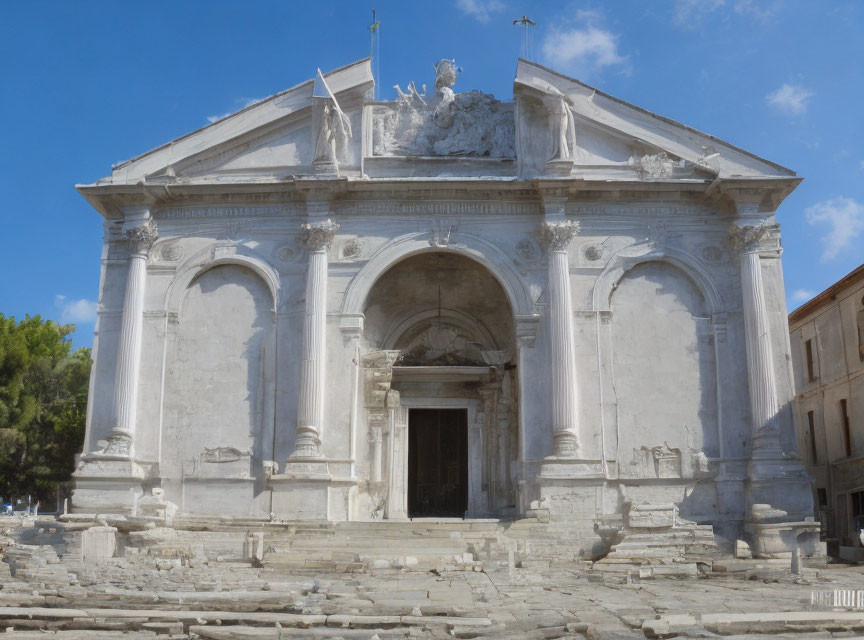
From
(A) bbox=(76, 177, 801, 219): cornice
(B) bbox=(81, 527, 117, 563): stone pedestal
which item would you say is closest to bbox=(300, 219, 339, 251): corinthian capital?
(A) bbox=(76, 177, 801, 219): cornice

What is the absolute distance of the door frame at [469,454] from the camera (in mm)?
21219

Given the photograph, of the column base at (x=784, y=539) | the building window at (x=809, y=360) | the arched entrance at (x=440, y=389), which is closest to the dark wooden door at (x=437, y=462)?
the arched entrance at (x=440, y=389)

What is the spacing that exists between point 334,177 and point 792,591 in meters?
12.4

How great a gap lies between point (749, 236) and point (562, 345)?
4848mm

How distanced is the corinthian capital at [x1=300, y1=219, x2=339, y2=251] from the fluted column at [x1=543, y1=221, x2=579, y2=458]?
4787mm

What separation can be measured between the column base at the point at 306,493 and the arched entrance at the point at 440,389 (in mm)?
2542

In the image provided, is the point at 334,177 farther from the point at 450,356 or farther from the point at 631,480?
the point at 631,480

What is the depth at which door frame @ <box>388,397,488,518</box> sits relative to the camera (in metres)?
21.2

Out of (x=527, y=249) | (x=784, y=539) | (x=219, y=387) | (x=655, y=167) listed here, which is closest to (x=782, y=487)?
(x=784, y=539)

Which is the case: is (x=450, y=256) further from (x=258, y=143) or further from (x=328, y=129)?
(x=258, y=143)

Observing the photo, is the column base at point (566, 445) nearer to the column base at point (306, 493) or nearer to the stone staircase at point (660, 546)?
the stone staircase at point (660, 546)

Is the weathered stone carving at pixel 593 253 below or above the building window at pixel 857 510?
above

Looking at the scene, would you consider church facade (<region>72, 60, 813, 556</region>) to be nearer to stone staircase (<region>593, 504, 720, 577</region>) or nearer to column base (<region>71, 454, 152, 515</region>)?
column base (<region>71, 454, 152, 515</region>)

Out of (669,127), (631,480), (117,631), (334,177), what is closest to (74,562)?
(117,631)
